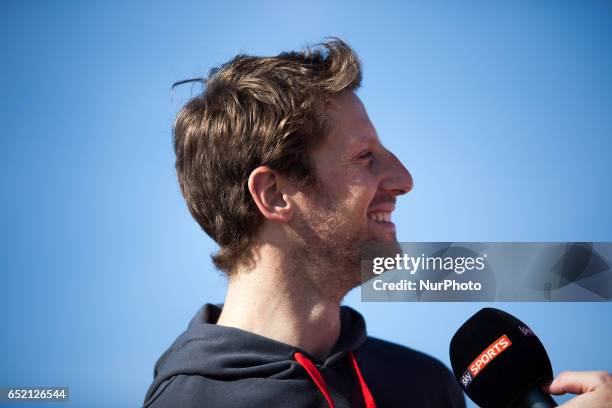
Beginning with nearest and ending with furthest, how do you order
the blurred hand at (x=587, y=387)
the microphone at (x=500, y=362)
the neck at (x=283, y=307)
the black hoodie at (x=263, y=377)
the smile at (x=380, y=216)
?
the blurred hand at (x=587, y=387) < the microphone at (x=500, y=362) < the black hoodie at (x=263, y=377) < the neck at (x=283, y=307) < the smile at (x=380, y=216)

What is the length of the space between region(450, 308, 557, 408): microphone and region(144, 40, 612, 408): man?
425 millimetres

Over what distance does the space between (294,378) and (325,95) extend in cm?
Answer: 86

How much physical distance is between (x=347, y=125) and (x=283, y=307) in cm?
59

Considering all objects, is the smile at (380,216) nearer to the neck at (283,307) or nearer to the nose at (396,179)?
the nose at (396,179)

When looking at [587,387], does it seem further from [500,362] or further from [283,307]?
[283,307]

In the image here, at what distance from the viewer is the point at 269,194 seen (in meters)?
1.78

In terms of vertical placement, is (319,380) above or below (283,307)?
below

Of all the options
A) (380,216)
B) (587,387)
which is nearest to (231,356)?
(380,216)

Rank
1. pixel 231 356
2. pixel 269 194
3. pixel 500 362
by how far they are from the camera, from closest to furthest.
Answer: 1. pixel 500 362
2. pixel 231 356
3. pixel 269 194

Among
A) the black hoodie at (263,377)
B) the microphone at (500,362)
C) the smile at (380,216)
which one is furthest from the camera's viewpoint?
the smile at (380,216)

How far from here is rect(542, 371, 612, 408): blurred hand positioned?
1.01 metres

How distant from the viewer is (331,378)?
1.62 meters

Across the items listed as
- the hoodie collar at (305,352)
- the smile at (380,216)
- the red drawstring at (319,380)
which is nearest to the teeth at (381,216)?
the smile at (380,216)

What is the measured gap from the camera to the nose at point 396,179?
1.79 meters
